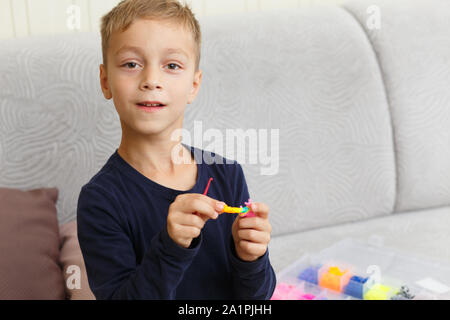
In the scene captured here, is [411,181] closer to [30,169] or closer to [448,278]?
[448,278]

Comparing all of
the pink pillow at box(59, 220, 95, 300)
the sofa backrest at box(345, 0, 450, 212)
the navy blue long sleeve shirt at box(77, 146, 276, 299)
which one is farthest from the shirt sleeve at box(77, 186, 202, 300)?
the sofa backrest at box(345, 0, 450, 212)

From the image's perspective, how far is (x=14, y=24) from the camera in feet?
2.70

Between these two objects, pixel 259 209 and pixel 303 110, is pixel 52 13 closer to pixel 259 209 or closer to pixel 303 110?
pixel 303 110

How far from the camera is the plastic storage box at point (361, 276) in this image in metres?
0.69

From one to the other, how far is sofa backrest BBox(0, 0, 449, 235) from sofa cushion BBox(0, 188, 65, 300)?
44mm

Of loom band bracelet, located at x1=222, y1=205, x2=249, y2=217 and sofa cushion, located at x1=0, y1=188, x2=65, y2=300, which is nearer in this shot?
loom band bracelet, located at x1=222, y1=205, x2=249, y2=217

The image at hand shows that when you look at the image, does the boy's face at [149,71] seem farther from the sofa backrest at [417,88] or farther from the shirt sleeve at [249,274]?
the sofa backrest at [417,88]

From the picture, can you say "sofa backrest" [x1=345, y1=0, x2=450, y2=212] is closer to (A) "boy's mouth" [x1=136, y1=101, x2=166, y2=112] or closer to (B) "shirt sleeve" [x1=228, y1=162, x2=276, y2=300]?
(B) "shirt sleeve" [x1=228, y1=162, x2=276, y2=300]

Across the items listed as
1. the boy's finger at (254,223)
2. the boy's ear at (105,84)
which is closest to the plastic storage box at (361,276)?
the boy's finger at (254,223)

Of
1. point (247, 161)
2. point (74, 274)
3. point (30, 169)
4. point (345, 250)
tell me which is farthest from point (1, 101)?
point (345, 250)

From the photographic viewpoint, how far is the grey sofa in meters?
0.73

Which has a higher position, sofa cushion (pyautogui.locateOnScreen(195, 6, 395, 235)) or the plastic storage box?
sofa cushion (pyautogui.locateOnScreen(195, 6, 395, 235))

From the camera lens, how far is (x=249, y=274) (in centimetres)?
47

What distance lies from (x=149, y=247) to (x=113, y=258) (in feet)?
0.11
